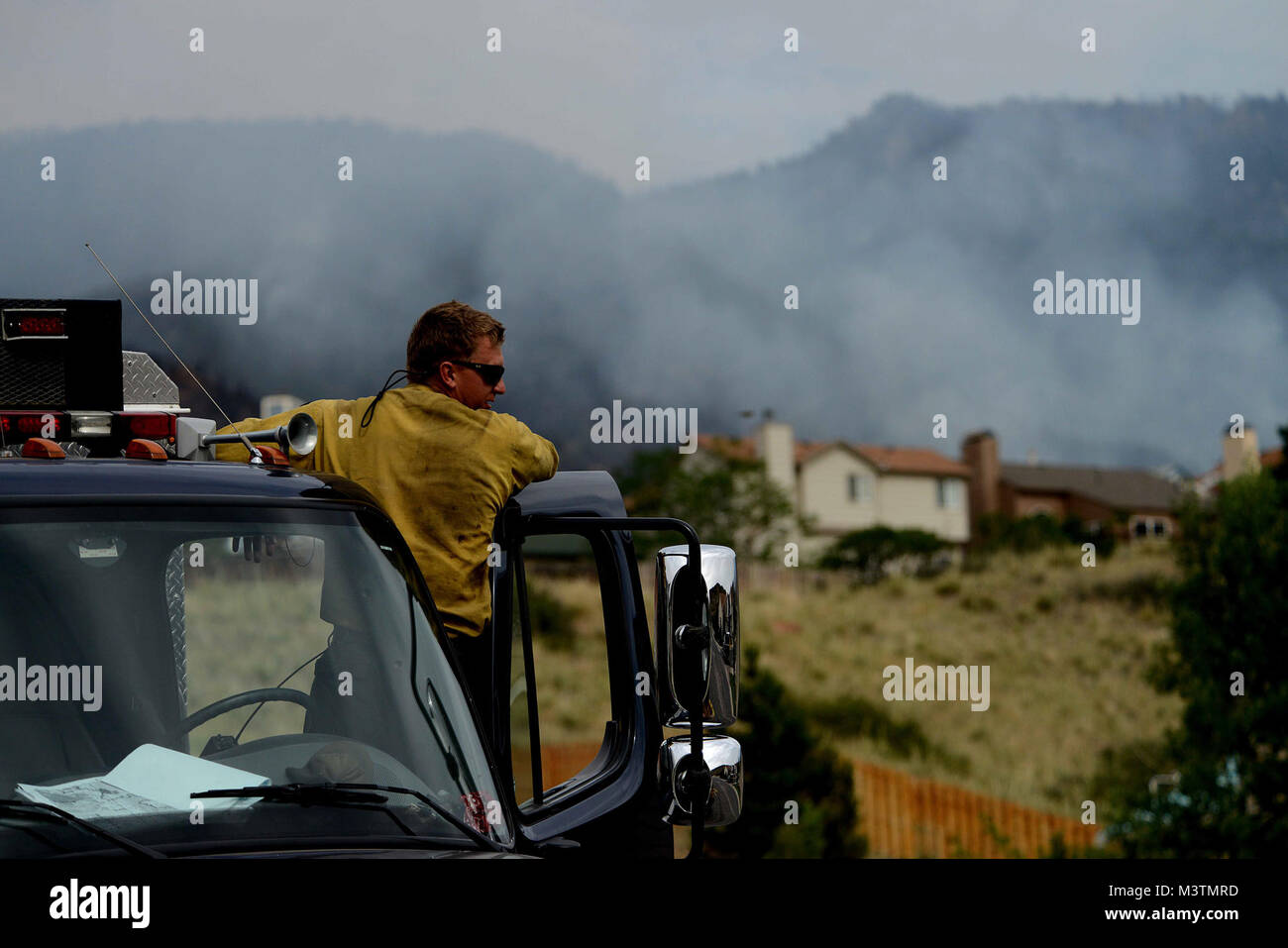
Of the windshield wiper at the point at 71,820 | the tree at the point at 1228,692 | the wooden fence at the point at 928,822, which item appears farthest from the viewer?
the wooden fence at the point at 928,822

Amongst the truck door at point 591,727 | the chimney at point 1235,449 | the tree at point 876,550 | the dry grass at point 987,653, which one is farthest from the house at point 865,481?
the truck door at point 591,727

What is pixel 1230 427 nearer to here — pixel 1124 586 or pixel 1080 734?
pixel 1080 734

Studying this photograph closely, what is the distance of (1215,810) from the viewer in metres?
29.5

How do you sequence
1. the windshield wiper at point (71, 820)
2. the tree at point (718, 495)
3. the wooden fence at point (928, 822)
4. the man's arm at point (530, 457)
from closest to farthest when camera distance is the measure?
the windshield wiper at point (71, 820) < the man's arm at point (530, 457) < the wooden fence at point (928, 822) < the tree at point (718, 495)

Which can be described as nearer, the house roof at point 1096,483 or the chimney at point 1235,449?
the chimney at point 1235,449

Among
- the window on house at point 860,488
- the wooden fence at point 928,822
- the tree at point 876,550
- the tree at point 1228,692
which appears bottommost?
the wooden fence at point 928,822

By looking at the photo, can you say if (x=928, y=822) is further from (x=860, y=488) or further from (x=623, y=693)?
(x=860, y=488)

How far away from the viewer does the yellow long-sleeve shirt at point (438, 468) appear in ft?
14.1

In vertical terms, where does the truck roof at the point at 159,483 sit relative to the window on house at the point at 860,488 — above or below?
below

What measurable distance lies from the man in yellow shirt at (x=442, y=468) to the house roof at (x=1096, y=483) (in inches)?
3875

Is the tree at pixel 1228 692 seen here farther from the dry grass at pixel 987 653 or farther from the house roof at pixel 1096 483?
A: the house roof at pixel 1096 483

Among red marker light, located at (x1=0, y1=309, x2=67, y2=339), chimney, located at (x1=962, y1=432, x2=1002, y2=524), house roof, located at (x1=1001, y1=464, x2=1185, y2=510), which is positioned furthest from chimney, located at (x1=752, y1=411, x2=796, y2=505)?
red marker light, located at (x1=0, y1=309, x2=67, y2=339)
